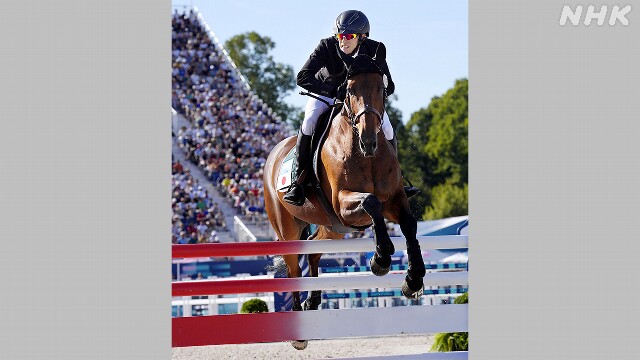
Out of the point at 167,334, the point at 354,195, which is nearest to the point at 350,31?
the point at 354,195

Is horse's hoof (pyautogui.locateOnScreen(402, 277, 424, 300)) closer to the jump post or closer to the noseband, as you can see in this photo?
the jump post

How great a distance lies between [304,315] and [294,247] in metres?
0.33

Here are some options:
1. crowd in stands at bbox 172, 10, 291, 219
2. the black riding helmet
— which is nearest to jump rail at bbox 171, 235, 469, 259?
the black riding helmet

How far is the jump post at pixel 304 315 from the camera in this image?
4531 mm

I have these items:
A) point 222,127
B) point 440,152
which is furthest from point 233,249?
point 440,152

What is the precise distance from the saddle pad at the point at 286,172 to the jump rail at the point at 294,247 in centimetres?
101

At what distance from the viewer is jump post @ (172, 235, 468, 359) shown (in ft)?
14.9

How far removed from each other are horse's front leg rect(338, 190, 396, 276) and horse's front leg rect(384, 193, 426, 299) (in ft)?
0.36

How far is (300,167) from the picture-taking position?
578 cm

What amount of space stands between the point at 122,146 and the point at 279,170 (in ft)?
9.99

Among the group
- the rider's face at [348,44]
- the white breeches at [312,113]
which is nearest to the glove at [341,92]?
the rider's face at [348,44]
